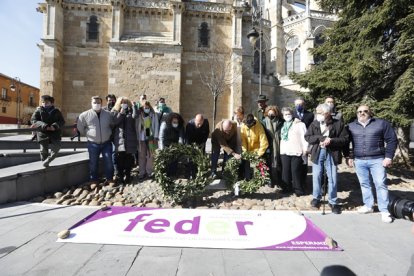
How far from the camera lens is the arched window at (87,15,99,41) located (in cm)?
1794

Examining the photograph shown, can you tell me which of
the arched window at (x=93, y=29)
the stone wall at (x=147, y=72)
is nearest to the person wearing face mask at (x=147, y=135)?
the stone wall at (x=147, y=72)

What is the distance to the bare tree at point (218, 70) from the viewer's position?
18.1 meters

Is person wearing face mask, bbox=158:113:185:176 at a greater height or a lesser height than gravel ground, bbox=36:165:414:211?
greater

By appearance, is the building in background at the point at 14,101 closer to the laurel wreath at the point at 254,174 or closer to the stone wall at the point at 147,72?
the stone wall at the point at 147,72

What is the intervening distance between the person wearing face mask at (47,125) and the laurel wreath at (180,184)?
2251 mm

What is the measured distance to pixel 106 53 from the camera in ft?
59.7

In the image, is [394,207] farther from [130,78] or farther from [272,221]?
[130,78]

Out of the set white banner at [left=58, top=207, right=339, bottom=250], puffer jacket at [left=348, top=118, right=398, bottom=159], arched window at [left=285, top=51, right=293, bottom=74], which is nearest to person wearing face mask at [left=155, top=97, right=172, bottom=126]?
white banner at [left=58, top=207, right=339, bottom=250]

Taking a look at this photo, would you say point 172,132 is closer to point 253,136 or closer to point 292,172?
point 253,136

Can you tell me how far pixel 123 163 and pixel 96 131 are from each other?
907mm

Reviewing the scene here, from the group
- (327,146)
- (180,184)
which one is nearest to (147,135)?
(180,184)

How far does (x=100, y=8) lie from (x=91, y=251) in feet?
62.8

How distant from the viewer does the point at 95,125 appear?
5559mm

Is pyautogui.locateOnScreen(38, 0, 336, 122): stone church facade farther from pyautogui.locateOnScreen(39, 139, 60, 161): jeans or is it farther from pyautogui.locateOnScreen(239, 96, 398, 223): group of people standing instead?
pyautogui.locateOnScreen(239, 96, 398, 223): group of people standing
